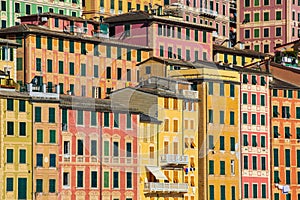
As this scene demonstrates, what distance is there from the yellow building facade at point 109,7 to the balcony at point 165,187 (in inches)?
770

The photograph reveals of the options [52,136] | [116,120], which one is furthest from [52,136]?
[116,120]

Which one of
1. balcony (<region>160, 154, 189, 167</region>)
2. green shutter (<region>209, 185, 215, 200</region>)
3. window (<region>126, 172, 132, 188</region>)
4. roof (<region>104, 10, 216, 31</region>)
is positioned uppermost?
roof (<region>104, 10, 216, 31</region>)

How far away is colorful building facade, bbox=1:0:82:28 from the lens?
3615 inches

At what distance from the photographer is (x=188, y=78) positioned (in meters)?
84.5

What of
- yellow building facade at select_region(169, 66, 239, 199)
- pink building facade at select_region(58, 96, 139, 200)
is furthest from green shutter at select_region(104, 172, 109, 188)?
yellow building facade at select_region(169, 66, 239, 199)

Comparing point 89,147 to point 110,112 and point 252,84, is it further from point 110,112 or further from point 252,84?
point 252,84

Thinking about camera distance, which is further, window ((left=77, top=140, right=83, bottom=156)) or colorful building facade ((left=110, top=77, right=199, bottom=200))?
colorful building facade ((left=110, top=77, right=199, bottom=200))

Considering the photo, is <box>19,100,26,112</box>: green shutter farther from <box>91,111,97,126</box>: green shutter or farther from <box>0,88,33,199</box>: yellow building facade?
<box>91,111,97,126</box>: green shutter

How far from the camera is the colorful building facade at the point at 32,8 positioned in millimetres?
91812

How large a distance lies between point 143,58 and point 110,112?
13.1 metres

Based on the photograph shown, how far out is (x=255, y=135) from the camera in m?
88.2

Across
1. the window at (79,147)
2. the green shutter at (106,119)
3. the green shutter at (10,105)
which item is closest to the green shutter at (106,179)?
the window at (79,147)

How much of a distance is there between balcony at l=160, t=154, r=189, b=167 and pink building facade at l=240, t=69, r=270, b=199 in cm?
651

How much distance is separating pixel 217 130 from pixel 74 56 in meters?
9.20
